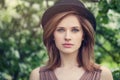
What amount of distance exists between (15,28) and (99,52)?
116cm

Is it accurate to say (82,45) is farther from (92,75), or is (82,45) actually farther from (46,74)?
(46,74)

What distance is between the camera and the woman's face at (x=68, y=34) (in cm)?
473

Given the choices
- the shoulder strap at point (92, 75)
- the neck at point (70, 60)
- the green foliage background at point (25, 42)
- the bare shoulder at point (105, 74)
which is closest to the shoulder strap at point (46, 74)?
the neck at point (70, 60)

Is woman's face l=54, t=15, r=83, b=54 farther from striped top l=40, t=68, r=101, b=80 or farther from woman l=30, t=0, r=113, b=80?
striped top l=40, t=68, r=101, b=80

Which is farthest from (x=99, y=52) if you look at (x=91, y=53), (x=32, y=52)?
(x=91, y=53)

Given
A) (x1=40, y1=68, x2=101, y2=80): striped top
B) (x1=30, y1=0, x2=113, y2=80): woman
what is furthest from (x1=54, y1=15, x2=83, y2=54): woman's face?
(x1=40, y1=68, x2=101, y2=80): striped top

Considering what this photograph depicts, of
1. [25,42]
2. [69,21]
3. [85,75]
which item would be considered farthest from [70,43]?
[25,42]

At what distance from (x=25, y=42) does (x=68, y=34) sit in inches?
134

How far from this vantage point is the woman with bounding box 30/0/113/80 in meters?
4.75

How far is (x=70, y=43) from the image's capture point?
474 centimetres

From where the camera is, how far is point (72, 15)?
4.77m

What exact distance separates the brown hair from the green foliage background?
2.18 meters

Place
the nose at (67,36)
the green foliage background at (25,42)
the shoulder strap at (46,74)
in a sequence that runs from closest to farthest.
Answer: the nose at (67,36) < the shoulder strap at (46,74) < the green foliage background at (25,42)

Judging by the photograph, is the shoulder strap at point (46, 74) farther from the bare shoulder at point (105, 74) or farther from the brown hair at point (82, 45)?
the bare shoulder at point (105, 74)
